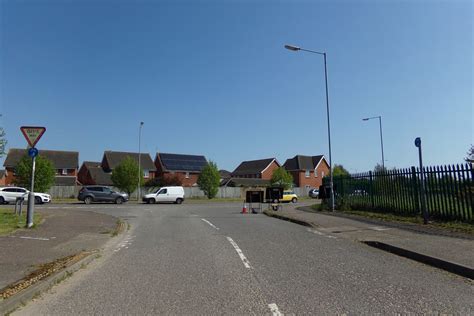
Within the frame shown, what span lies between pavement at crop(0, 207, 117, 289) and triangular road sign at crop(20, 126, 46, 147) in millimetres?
2955

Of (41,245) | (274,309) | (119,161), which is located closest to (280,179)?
(119,161)

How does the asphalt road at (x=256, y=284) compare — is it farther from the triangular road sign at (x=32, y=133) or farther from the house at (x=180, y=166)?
the house at (x=180, y=166)

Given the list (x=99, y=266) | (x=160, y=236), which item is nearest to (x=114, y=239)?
(x=160, y=236)

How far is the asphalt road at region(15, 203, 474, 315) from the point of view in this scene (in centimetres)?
555

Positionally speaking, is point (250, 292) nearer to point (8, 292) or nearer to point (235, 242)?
point (8, 292)

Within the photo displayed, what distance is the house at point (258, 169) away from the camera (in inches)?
3632

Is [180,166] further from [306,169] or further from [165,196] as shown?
[165,196]

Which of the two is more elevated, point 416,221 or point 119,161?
point 119,161

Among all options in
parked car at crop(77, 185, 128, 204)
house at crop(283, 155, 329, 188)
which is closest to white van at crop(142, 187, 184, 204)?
parked car at crop(77, 185, 128, 204)

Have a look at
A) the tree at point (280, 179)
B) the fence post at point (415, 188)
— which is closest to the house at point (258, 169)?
the tree at point (280, 179)

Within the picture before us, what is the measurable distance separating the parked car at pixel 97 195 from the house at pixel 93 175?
3437 cm

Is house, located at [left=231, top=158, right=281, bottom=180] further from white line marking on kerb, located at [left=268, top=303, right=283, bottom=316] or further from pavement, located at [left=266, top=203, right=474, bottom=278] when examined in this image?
white line marking on kerb, located at [left=268, top=303, right=283, bottom=316]

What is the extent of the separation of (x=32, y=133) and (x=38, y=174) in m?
38.2

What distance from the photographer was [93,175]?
77.8 meters
